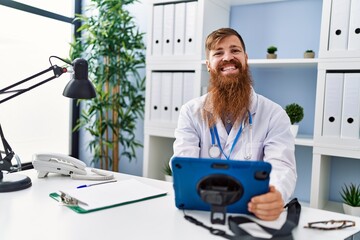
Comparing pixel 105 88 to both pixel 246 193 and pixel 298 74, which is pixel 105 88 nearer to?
pixel 298 74

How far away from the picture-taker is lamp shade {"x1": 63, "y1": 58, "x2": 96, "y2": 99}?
1487 mm

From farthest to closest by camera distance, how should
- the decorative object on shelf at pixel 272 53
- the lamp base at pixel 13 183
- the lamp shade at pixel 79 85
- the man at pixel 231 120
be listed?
1. the decorative object on shelf at pixel 272 53
2. the man at pixel 231 120
3. the lamp shade at pixel 79 85
4. the lamp base at pixel 13 183

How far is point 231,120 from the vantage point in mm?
1710

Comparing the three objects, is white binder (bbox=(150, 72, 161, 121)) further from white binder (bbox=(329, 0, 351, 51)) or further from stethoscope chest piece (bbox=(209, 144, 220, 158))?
white binder (bbox=(329, 0, 351, 51))

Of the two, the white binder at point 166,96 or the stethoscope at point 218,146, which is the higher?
the white binder at point 166,96

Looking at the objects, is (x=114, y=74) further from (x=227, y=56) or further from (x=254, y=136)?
(x=254, y=136)

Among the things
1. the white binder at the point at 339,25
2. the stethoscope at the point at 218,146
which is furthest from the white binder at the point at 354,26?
the stethoscope at the point at 218,146

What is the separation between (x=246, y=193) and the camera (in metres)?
1.07

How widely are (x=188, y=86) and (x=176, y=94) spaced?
0.11 m

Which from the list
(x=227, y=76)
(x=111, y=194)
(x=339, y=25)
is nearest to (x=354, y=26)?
(x=339, y=25)

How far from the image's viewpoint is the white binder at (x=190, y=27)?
2.43 m

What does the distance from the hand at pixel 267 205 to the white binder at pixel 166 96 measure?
5.10 feet

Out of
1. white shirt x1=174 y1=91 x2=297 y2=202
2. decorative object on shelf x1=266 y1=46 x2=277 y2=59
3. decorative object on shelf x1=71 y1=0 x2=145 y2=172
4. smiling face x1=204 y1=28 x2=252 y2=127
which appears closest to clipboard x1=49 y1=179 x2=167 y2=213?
white shirt x1=174 y1=91 x2=297 y2=202

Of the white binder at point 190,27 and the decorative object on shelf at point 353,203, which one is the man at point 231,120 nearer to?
the white binder at point 190,27
